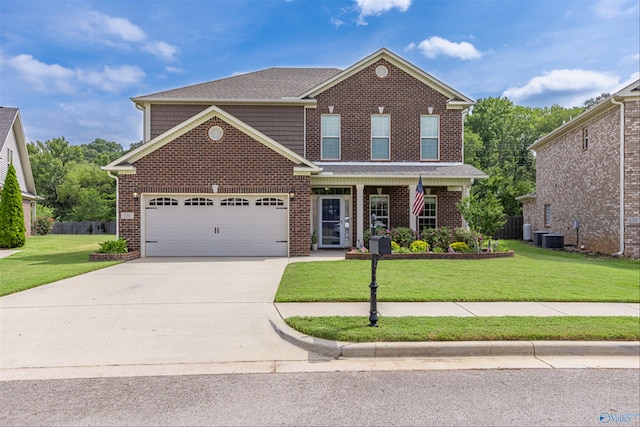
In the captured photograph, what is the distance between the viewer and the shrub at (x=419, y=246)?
13.3 m

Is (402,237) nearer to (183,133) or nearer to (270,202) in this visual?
(270,202)

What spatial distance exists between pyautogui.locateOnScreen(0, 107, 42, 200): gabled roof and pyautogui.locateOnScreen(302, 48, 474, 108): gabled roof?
741 inches

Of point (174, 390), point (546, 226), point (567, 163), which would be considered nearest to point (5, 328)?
point (174, 390)

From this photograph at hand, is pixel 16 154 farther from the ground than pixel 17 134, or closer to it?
closer to it

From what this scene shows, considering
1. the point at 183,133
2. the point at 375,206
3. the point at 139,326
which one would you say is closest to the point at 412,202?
the point at 375,206

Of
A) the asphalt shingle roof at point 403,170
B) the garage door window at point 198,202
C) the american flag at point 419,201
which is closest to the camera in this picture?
the american flag at point 419,201

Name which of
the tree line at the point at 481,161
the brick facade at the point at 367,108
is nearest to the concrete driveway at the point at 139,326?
the brick facade at the point at 367,108

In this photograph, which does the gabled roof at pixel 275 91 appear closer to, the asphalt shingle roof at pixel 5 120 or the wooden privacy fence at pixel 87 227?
the asphalt shingle roof at pixel 5 120

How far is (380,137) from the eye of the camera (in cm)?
1647

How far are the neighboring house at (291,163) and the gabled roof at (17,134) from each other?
41.1ft

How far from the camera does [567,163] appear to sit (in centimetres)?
1956

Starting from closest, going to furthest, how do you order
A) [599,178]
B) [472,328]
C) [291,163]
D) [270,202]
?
1. [472,328]
2. [291,163]
3. [270,202]
4. [599,178]

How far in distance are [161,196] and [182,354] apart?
33.4 ft

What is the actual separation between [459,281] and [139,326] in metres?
6.54
